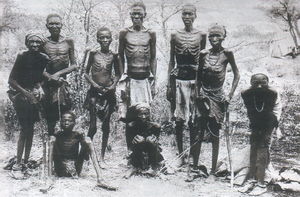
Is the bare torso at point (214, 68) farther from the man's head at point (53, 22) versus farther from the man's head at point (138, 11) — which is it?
the man's head at point (53, 22)

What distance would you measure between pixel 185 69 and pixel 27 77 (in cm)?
175

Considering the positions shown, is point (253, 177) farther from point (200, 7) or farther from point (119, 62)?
point (200, 7)

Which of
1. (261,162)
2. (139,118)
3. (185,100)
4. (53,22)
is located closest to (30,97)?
(53,22)

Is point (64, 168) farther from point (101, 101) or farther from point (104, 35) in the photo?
point (104, 35)

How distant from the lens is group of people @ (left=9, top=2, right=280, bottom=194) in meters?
4.21

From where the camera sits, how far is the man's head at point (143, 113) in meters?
4.48

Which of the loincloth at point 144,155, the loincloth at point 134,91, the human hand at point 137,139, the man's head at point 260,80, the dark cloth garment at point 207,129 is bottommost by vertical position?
the loincloth at point 144,155

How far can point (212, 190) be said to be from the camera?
4.16 metres

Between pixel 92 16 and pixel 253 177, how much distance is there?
16.0ft

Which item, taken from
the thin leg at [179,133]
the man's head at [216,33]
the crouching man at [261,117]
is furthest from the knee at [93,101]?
the crouching man at [261,117]

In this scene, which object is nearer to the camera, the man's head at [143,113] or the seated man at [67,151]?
Answer: the seated man at [67,151]

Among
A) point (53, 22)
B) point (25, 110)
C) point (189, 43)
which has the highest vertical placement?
point (53, 22)

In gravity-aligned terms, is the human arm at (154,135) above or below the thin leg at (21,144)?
above

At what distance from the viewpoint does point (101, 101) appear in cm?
473
